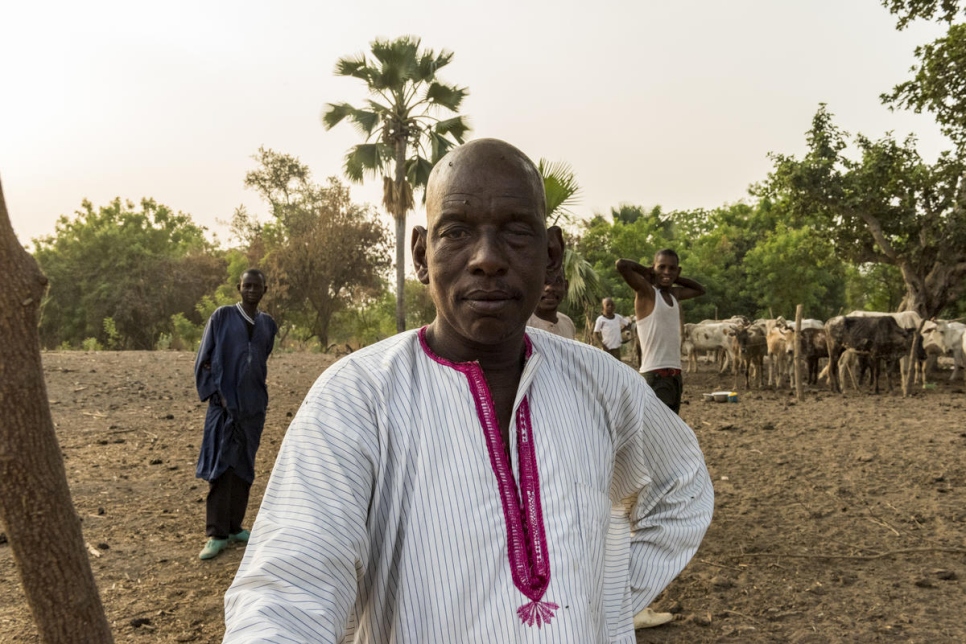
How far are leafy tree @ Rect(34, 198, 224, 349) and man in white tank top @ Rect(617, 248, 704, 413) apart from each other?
24.1 metres

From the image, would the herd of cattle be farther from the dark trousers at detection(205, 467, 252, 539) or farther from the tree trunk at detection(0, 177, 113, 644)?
the tree trunk at detection(0, 177, 113, 644)

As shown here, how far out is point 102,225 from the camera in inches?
1201

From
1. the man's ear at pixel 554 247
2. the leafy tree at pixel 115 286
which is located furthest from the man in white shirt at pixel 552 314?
the leafy tree at pixel 115 286

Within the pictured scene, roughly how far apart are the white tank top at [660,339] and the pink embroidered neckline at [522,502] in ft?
14.3

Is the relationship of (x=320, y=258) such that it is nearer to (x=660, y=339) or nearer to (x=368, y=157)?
(x=368, y=157)

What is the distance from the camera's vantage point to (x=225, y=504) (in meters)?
5.14

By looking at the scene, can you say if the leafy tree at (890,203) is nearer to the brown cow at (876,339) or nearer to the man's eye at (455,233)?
the brown cow at (876,339)

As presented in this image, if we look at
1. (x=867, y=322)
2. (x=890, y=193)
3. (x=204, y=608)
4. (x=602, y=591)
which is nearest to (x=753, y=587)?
(x=204, y=608)

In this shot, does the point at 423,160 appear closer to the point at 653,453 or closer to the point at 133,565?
the point at 133,565

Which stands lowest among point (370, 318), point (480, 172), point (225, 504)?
point (225, 504)

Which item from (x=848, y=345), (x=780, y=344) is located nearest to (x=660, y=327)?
(x=780, y=344)

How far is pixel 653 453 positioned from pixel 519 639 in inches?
22.9

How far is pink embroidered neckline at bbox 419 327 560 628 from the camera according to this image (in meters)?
1.26

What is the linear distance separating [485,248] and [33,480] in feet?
5.12
